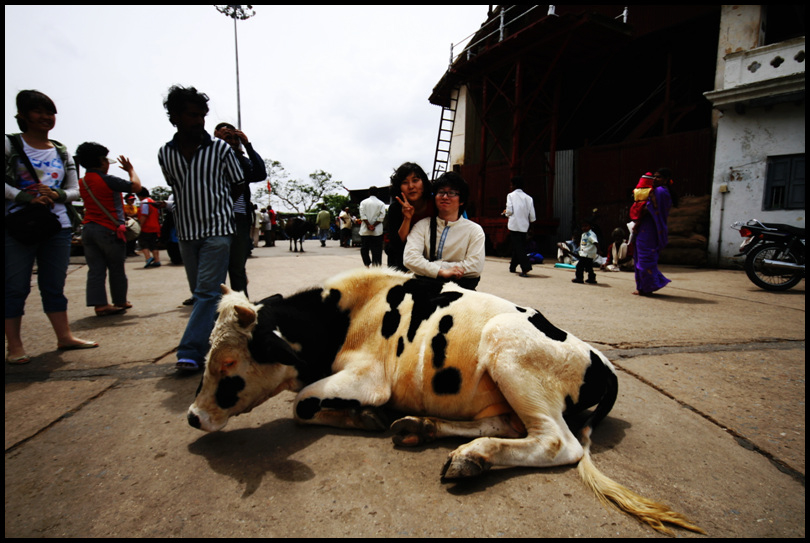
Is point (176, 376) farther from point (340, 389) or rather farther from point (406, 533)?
point (406, 533)

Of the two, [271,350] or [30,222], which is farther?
[30,222]

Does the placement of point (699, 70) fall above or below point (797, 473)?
above

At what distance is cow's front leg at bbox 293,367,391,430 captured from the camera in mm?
2135

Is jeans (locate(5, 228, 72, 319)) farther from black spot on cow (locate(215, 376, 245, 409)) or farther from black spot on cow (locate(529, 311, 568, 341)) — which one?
black spot on cow (locate(529, 311, 568, 341))

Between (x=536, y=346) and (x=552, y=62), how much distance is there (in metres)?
12.7

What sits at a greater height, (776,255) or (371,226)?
(371,226)

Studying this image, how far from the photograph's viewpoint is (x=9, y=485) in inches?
68.2

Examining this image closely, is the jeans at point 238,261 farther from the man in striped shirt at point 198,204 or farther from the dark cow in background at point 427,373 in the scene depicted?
the dark cow in background at point 427,373

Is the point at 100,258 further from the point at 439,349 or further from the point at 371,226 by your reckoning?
the point at 439,349

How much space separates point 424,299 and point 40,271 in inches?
137

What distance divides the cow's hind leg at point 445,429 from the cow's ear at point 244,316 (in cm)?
96

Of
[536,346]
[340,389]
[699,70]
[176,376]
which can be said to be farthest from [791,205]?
[176,376]

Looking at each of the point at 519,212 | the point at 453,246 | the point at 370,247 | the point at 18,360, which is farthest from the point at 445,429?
the point at 519,212

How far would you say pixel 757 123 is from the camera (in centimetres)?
924
